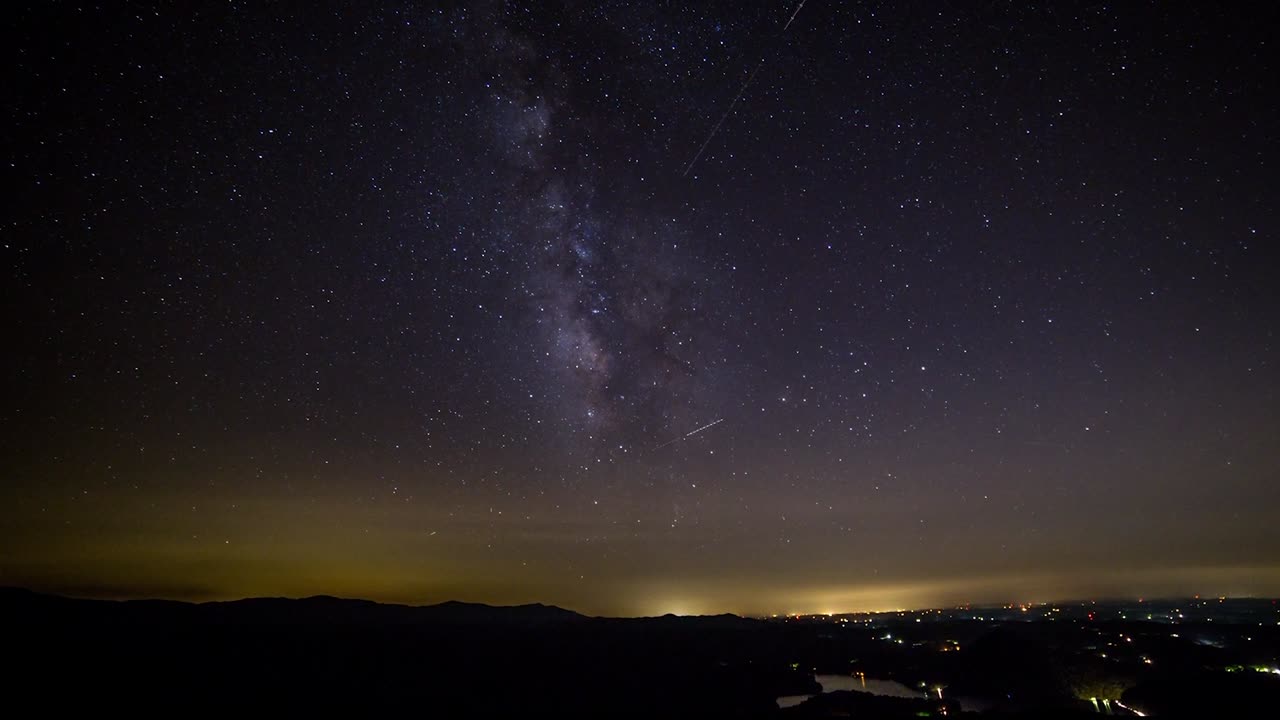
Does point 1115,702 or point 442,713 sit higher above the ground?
point 442,713

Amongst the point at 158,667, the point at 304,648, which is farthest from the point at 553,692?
the point at 158,667

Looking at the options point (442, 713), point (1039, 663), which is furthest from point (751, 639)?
point (442, 713)

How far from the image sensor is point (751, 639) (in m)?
83.8

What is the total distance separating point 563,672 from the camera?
169 feet

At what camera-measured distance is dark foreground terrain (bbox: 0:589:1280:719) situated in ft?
126

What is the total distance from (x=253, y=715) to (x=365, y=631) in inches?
1177

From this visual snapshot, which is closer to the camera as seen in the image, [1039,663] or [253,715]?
[253,715]

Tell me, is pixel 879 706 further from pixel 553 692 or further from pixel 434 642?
pixel 434 642

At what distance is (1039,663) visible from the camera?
53.6m

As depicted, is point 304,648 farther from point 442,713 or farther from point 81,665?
point 442,713

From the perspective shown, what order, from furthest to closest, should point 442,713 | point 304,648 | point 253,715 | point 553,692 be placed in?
1. point 304,648
2. point 553,692
3. point 442,713
4. point 253,715

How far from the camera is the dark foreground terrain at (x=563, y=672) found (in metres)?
38.5

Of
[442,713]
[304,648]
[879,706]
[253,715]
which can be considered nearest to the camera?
[253,715]

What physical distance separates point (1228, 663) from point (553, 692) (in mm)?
61834
